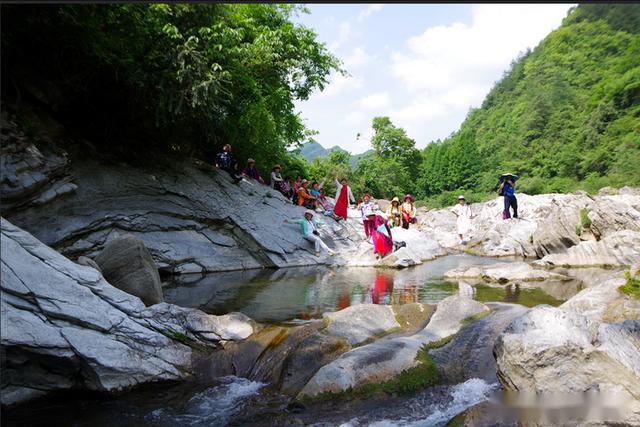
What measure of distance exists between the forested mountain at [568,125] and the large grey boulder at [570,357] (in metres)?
46.9

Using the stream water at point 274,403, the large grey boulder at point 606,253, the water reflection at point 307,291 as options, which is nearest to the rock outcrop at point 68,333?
the stream water at point 274,403

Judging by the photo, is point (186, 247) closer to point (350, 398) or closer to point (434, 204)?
point (350, 398)

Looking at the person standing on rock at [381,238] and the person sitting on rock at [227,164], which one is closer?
the person standing on rock at [381,238]

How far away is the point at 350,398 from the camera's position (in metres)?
5.10

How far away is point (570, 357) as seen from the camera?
15.7ft

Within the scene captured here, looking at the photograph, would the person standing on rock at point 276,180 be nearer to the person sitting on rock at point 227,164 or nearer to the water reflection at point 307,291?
the person sitting on rock at point 227,164

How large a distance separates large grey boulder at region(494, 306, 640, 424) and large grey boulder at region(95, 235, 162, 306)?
5.72m

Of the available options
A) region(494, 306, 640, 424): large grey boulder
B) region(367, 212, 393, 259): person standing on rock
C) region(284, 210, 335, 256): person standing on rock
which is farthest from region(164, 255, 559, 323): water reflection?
region(494, 306, 640, 424): large grey boulder

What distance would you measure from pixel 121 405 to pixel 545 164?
70.7 metres

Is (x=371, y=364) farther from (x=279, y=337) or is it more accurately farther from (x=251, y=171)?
(x=251, y=171)

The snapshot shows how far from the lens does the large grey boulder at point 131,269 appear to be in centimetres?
779

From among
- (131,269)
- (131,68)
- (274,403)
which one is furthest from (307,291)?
(131,68)

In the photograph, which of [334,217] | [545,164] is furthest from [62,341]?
[545,164]

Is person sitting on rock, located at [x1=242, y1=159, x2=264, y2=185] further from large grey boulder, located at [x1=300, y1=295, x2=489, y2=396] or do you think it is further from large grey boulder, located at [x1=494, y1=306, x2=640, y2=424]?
large grey boulder, located at [x1=494, y1=306, x2=640, y2=424]
